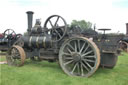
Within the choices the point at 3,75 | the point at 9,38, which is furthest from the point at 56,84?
the point at 9,38

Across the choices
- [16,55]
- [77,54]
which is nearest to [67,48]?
[77,54]

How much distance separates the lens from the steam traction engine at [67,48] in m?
4.36

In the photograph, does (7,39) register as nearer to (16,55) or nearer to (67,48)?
(16,55)

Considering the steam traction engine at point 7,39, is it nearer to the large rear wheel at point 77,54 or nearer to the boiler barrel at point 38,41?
the boiler barrel at point 38,41

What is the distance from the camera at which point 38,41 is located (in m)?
5.75

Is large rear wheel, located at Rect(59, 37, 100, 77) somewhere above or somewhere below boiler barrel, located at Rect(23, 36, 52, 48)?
below

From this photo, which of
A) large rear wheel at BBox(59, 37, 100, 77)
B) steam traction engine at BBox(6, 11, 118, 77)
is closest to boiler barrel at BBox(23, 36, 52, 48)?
steam traction engine at BBox(6, 11, 118, 77)

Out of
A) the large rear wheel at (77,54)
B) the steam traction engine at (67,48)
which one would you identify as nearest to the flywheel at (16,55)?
the steam traction engine at (67,48)

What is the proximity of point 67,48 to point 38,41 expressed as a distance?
1.48 metres

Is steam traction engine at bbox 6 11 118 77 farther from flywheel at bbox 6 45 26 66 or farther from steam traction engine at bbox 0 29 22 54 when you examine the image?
steam traction engine at bbox 0 29 22 54

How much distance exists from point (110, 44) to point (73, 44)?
1122mm

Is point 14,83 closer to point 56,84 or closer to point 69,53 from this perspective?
point 56,84

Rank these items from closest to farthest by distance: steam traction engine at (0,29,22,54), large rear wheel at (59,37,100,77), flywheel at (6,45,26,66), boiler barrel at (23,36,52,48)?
large rear wheel at (59,37,100,77) < boiler barrel at (23,36,52,48) < flywheel at (6,45,26,66) < steam traction engine at (0,29,22,54)

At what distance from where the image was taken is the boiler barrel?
18.3 ft
